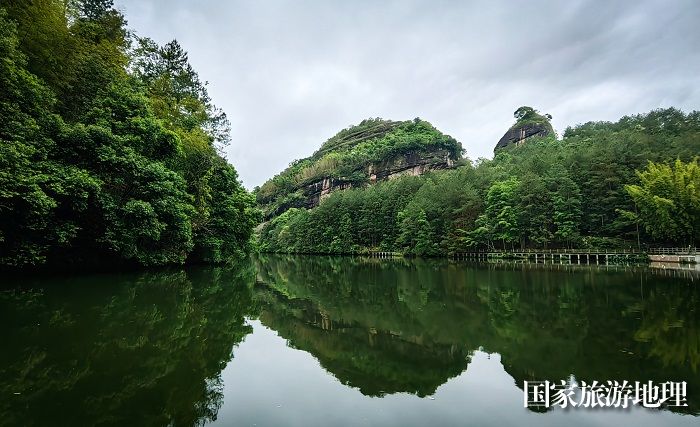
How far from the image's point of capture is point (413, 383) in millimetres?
5461

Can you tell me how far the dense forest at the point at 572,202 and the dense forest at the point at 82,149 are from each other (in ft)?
102

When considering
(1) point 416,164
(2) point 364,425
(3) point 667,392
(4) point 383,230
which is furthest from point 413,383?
(1) point 416,164

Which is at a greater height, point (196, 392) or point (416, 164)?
point (416, 164)

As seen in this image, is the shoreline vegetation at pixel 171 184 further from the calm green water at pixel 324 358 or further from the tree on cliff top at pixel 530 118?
the tree on cliff top at pixel 530 118

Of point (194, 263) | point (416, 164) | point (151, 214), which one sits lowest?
point (194, 263)

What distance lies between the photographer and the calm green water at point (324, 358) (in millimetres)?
4320

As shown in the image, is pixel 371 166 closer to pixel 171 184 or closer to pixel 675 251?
pixel 675 251

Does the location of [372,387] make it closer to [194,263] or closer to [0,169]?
[0,169]

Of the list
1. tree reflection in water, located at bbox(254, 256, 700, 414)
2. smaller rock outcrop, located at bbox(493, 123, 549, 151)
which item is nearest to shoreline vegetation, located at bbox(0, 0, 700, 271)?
tree reflection in water, located at bbox(254, 256, 700, 414)

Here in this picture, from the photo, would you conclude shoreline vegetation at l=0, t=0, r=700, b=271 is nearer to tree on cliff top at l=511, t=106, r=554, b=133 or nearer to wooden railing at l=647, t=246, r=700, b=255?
wooden railing at l=647, t=246, r=700, b=255

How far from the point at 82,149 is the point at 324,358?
48.9ft

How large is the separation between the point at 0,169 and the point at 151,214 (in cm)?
660

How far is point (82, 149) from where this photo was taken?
15.9 meters

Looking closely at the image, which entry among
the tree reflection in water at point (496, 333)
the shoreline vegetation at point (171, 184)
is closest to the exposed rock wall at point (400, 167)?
the shoreline vegetation at point (171, 184)
